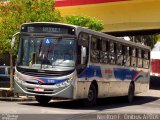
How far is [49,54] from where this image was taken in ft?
58.1

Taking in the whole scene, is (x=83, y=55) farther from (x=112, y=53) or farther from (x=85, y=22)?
(x=85, y=22)

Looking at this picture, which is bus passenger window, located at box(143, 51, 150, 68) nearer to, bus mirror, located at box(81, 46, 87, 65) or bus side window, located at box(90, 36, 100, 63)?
bus side window, located at box(90, 36, 100, 63)

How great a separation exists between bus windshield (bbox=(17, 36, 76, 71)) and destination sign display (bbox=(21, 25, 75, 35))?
285mm

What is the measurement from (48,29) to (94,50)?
2131 millimetres

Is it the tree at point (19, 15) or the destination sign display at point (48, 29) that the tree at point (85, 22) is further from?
the destination sign display at point (48, 29)

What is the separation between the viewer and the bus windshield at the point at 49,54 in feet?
57.7

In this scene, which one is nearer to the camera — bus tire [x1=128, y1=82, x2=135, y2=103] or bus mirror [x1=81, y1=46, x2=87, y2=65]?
bus mirror [x1=81, y1=46, x2=87, y2=65]

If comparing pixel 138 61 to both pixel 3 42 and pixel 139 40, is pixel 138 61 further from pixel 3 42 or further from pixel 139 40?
pixel 139 40

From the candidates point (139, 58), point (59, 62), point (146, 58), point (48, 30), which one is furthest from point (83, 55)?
point (146, 58)

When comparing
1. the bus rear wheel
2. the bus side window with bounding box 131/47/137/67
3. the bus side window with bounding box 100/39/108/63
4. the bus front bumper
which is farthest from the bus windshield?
the bus side window with bounding box 131/47/137/67

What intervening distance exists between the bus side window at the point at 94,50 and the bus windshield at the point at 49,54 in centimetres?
144

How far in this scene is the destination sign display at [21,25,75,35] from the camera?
17.9 meters

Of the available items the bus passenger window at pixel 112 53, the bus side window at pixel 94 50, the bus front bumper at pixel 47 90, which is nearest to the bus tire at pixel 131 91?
the bus passenger window at pixel 112 53

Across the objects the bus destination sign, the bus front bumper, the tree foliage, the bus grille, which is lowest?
the bus front bumper
